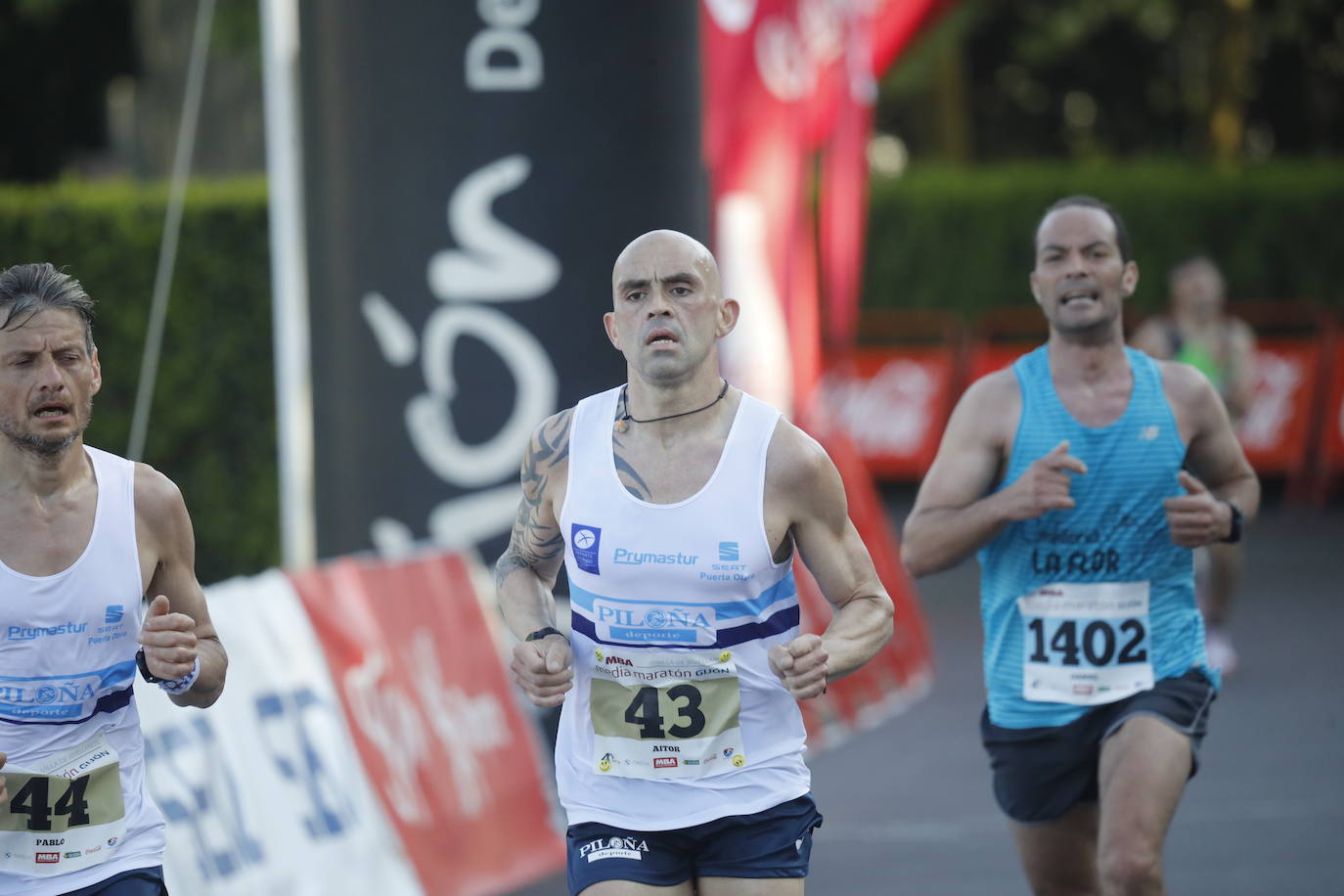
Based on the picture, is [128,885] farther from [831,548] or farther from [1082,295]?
[1082,295]

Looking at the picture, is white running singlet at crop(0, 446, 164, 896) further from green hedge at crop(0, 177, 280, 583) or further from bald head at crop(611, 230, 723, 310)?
green hedge at crop(0, 177, 280, 583)

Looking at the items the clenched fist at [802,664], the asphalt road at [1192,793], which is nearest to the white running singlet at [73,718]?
the clenched fist at [802,664]

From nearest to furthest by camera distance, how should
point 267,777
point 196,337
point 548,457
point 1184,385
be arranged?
point 548,457
point 1184,385
point 267,777
point 196,337

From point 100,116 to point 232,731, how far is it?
80.8 feet

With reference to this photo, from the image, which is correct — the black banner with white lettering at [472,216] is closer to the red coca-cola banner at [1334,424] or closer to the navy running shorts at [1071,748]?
the navy running shorts at [1071,748]

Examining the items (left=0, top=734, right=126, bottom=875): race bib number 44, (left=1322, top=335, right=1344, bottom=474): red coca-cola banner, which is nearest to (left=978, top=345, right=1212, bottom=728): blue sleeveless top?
(left=0, top=734, right=126, bottom=875): race bib number 44

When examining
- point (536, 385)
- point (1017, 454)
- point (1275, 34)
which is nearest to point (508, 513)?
point (536, 385)

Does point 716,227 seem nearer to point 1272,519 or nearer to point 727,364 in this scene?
point 727,364

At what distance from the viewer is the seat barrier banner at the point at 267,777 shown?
18.5ft

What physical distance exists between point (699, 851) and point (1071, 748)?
4.47ft

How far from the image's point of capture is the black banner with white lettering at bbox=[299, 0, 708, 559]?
816cm

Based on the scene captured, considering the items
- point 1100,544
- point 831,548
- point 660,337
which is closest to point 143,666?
point 660,337

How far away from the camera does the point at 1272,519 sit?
1750 centimetres

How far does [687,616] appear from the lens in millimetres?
4152
